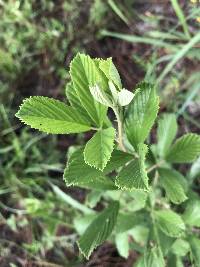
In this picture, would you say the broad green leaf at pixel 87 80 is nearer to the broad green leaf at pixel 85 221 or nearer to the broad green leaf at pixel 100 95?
the broad green leaf at pixel 100 95

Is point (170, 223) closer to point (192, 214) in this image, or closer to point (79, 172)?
point (192, 214)

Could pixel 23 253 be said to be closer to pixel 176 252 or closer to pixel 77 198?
pixel 77 198

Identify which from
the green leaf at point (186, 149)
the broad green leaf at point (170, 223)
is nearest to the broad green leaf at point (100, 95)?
the green leaf at point (186, 149)

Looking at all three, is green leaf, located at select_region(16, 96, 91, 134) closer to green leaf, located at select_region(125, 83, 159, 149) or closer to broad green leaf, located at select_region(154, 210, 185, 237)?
green leaf, located at select_region(125, 83, 159, 149)

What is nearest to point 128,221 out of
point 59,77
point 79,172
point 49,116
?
point 79,172

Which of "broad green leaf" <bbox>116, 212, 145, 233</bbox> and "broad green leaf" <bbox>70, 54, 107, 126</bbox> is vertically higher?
"broad green leaf" <bbox>70, 54, 107, 126</bbox>

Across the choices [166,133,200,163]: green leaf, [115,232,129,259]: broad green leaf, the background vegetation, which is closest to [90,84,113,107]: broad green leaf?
[166,133,200,163]: green leaf

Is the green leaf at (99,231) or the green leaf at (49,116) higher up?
the green leaf at (49,116)
